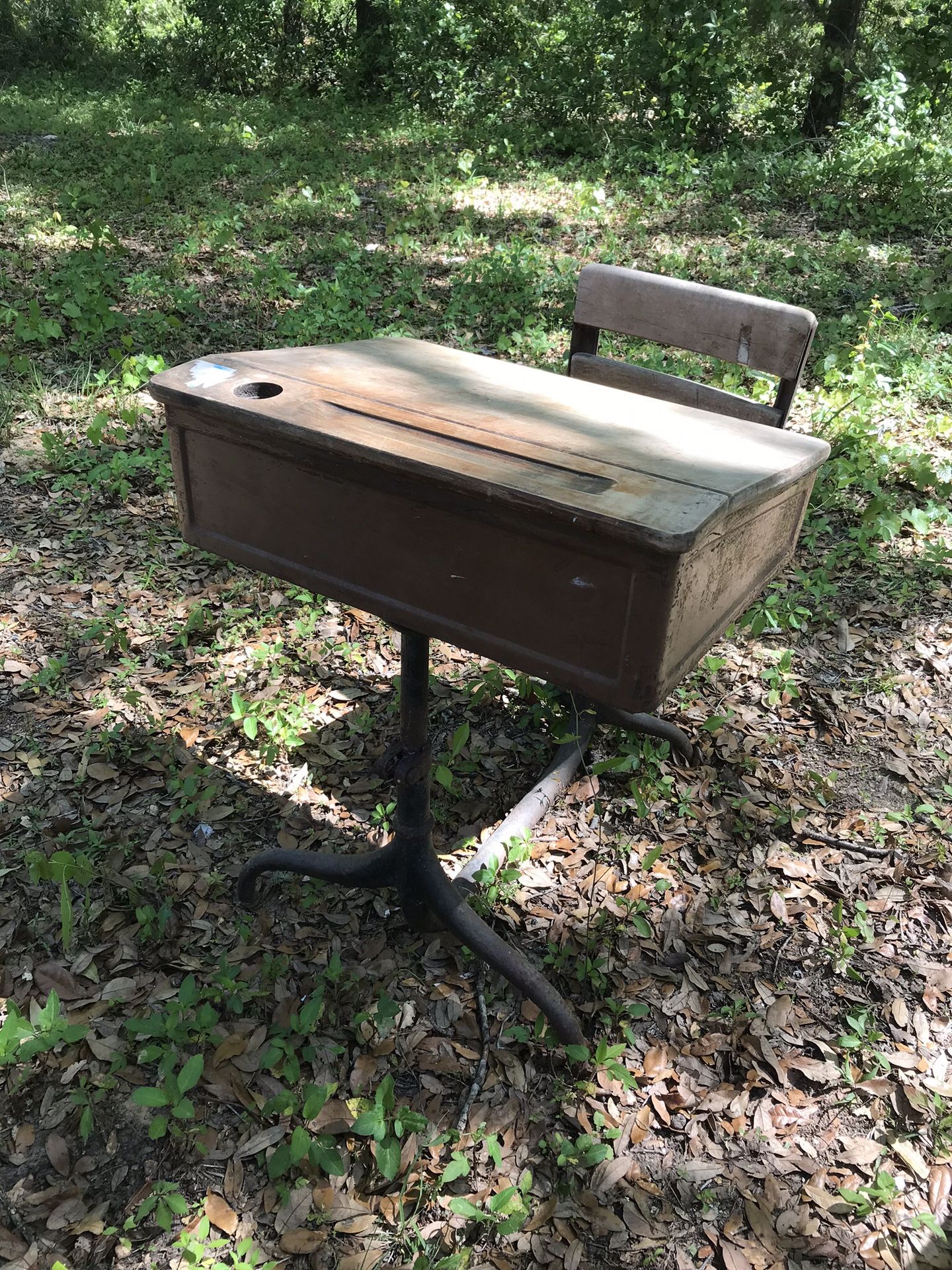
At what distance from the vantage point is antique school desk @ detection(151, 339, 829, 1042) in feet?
4.11

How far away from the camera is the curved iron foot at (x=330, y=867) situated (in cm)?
201

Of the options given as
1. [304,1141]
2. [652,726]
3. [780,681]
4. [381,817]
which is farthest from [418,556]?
[780,681]

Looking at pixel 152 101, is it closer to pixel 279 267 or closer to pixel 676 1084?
pixel 279 267

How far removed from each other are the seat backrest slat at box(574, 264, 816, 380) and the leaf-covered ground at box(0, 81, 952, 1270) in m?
0.92

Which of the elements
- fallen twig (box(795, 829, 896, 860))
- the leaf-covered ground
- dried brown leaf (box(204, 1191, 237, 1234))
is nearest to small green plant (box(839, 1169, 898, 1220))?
the leaf-covered ground

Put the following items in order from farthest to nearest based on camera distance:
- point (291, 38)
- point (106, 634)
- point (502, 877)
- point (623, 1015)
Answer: point (291, 38)
point (106, 634)
point (502, 877)
point (623, 1015)

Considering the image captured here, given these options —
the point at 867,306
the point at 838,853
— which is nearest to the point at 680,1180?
the point at 838,853

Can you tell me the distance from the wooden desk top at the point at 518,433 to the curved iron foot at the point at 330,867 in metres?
0.93

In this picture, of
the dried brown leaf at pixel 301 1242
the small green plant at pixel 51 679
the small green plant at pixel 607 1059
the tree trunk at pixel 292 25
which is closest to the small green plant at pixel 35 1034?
the dried brown leaf at pixel 301 1242

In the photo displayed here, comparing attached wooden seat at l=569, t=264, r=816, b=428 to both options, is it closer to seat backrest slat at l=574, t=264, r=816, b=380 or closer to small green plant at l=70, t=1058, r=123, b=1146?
seat backrest slat at l=574, t=264, r=816, b=380

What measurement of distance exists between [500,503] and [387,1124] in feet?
3.85

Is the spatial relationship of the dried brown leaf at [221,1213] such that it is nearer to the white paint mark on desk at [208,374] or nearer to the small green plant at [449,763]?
the small green plant at [449,763]

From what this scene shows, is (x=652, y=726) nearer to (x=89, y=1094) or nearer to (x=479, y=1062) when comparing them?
(x=479, y=1062)

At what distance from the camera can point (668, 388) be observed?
2387mm
